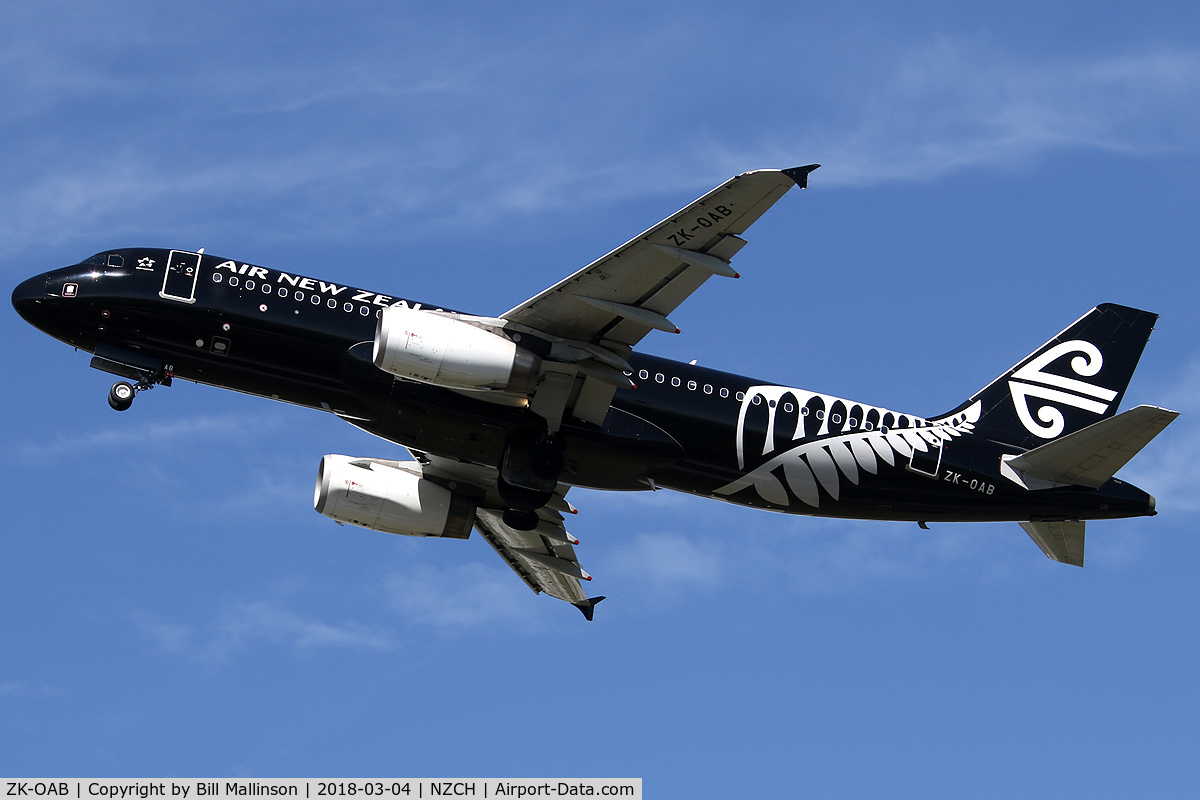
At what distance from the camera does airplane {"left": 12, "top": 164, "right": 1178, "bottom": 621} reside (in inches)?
1452

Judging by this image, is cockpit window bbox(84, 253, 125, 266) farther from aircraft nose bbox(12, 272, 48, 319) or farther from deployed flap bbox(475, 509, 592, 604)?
deployed flap bbox(475, 509, 592, 604)

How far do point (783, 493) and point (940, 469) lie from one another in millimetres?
4748

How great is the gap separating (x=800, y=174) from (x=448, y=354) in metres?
10.3

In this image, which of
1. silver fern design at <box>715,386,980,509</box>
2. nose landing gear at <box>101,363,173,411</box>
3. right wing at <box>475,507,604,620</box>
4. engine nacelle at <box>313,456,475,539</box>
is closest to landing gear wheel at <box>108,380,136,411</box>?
nose landing gear at <box>101,363,173,411</box>

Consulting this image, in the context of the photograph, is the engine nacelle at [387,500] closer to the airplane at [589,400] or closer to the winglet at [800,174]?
the airplane at [589,400]

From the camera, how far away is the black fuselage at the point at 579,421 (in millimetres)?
38688

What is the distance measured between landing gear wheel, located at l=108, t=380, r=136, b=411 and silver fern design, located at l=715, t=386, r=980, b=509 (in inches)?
665

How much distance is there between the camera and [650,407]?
4038cm

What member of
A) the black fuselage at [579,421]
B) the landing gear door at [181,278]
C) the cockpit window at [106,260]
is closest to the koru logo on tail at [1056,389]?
the black fuselage at [579,421]

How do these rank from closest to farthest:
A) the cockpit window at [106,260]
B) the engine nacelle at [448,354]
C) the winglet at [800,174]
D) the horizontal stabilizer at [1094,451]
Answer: the winglet at [800,174], the engine nacelle at [448,354], the horizontal stabilizer at [1094,451], the cockpit window at [106,260]

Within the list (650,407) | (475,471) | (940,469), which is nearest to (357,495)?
(475,471)

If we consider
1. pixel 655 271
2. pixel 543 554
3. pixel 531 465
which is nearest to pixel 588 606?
pixel 543 554
